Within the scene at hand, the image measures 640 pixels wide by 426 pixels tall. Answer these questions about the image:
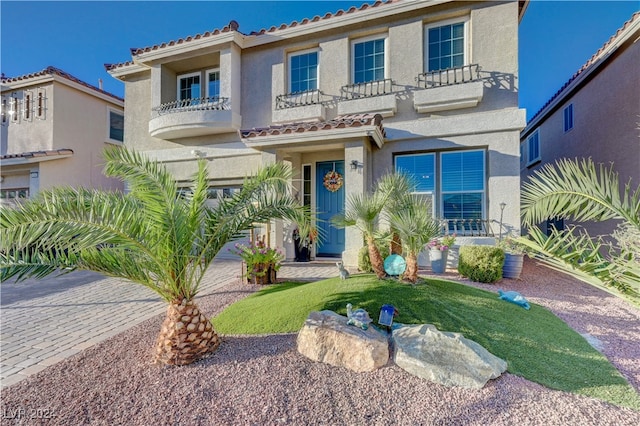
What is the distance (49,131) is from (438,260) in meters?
19.1

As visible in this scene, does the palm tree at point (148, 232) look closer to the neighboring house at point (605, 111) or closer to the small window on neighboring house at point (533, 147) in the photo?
the neighboring house at point (605, 111)

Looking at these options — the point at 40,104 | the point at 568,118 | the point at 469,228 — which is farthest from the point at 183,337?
the point at 40,104

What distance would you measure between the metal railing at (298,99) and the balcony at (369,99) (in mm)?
948

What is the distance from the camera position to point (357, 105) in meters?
10.2

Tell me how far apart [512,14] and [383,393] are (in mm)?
10935

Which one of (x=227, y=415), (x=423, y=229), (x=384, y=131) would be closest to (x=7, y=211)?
(x=227, y=415)

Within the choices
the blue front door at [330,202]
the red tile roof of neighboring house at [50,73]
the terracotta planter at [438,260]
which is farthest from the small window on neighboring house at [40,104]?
the terracotta planter at [438,260]

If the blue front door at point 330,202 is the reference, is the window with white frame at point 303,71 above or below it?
above

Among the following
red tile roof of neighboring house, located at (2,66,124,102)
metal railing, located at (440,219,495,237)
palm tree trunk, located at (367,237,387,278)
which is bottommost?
palm tree trunk, located at (367,237,387,278)

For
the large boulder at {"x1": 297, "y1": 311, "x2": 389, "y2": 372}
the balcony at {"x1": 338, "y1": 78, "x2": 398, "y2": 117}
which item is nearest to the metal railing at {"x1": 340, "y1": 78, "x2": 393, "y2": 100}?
the balcony at {"x1": 338, "y1": 78, "x2": 398, "y2": 117}

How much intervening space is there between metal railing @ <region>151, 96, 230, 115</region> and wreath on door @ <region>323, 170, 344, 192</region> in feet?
15.9

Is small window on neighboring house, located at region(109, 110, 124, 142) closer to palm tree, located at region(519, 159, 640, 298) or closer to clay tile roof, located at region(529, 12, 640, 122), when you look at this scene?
palm tree, located at region(519, 159, 640, 298)

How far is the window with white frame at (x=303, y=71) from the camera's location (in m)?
11.1

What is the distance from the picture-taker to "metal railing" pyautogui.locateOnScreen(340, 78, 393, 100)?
995 centimetres
